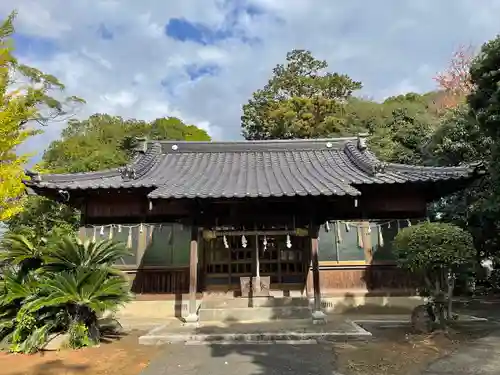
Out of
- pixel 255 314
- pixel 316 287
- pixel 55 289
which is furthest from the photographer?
pixel 255 314

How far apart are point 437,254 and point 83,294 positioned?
7.31 metres

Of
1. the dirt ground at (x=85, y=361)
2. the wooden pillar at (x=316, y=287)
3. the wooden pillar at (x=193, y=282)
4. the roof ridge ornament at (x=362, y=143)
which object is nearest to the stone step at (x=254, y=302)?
the wooden pillar at (x=316, y=287)

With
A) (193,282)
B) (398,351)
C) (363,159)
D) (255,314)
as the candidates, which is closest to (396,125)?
(363,159)

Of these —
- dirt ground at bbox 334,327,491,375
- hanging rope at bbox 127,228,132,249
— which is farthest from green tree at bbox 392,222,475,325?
hanging rope at bbox 127,228,132,249

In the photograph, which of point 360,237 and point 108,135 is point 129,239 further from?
point 108,135

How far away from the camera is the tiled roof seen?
36.4ft

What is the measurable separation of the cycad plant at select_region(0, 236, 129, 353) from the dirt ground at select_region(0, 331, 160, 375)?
0.39 m

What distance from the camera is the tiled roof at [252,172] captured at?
1109 cm

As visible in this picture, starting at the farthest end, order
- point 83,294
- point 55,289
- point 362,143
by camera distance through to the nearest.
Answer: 1. point 362,143
2. point 83,294
3. point 55,289

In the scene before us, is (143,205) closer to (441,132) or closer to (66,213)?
(66,213)

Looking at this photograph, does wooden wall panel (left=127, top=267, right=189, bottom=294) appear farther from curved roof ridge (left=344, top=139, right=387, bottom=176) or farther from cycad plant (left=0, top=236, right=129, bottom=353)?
curved roof ridge (left=344, top=139, right=387, bottom=176)

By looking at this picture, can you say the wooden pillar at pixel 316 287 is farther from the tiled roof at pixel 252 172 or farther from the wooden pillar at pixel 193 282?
the wooden pillar at pixel 193 282

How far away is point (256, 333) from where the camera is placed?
8914mm

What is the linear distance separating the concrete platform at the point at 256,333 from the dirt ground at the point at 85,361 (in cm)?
63
